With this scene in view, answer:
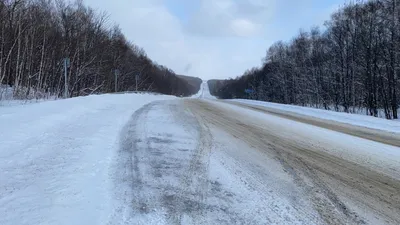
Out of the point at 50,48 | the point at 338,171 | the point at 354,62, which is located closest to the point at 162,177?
the point at 338,171

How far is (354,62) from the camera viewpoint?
140ft

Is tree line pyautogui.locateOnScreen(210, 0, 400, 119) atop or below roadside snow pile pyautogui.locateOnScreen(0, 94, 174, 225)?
atop

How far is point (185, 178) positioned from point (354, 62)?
141ft

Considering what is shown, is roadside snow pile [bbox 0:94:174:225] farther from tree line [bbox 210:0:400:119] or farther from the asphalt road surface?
tree line [bbox 210:0:400:119]

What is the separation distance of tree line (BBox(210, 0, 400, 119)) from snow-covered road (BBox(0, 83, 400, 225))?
97.9ft

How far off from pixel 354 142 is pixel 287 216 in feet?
20.0

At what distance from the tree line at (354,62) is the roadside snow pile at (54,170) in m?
33.1

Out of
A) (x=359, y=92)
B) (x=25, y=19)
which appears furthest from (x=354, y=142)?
(x=359, y=92)

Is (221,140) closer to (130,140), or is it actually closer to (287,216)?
(130,140)

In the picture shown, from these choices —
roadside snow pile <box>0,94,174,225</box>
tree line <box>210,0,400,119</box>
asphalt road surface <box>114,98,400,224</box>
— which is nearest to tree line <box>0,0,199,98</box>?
roadside snow pile <box>0,94,174,225</box>

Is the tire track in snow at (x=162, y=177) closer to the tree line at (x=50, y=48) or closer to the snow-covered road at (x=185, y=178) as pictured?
the snow-covered road at (x=185, y=178)

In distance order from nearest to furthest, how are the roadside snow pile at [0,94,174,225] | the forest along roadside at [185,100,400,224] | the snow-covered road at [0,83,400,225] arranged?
the roadside snow pile at [0,94,174,225], the snow-covered road at [0,83,400,225], the forest along roadside at [185,100,400,224]

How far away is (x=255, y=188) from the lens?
464cm

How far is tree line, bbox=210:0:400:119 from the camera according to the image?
34.0 m
